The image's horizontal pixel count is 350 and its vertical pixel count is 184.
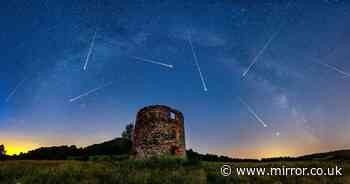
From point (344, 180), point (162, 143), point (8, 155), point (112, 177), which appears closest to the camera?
point (112, 177)

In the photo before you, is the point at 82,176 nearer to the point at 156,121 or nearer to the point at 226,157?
the point at 156,121

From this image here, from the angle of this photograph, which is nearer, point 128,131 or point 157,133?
point 157,133

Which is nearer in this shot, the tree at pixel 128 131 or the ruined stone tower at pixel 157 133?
the ruined stone tower at pixel 157 133

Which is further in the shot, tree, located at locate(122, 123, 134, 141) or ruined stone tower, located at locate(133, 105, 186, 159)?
tree, located at locate(122, 123, 134, 141)

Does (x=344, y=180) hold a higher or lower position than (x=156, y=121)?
lower

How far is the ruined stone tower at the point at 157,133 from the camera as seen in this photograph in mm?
20816

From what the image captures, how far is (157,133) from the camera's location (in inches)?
828

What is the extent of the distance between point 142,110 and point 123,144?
20.3m

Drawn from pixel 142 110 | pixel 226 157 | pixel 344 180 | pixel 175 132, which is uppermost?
pixel 142 110

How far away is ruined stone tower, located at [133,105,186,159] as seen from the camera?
68.3 feet

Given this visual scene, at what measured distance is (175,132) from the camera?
71.1 ft

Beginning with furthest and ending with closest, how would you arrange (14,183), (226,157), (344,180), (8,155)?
(226,157) → (8,155) → (344,180) → (14,183)

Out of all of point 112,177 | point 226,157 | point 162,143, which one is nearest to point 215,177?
point 112,177

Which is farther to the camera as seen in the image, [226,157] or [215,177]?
[226,157]
